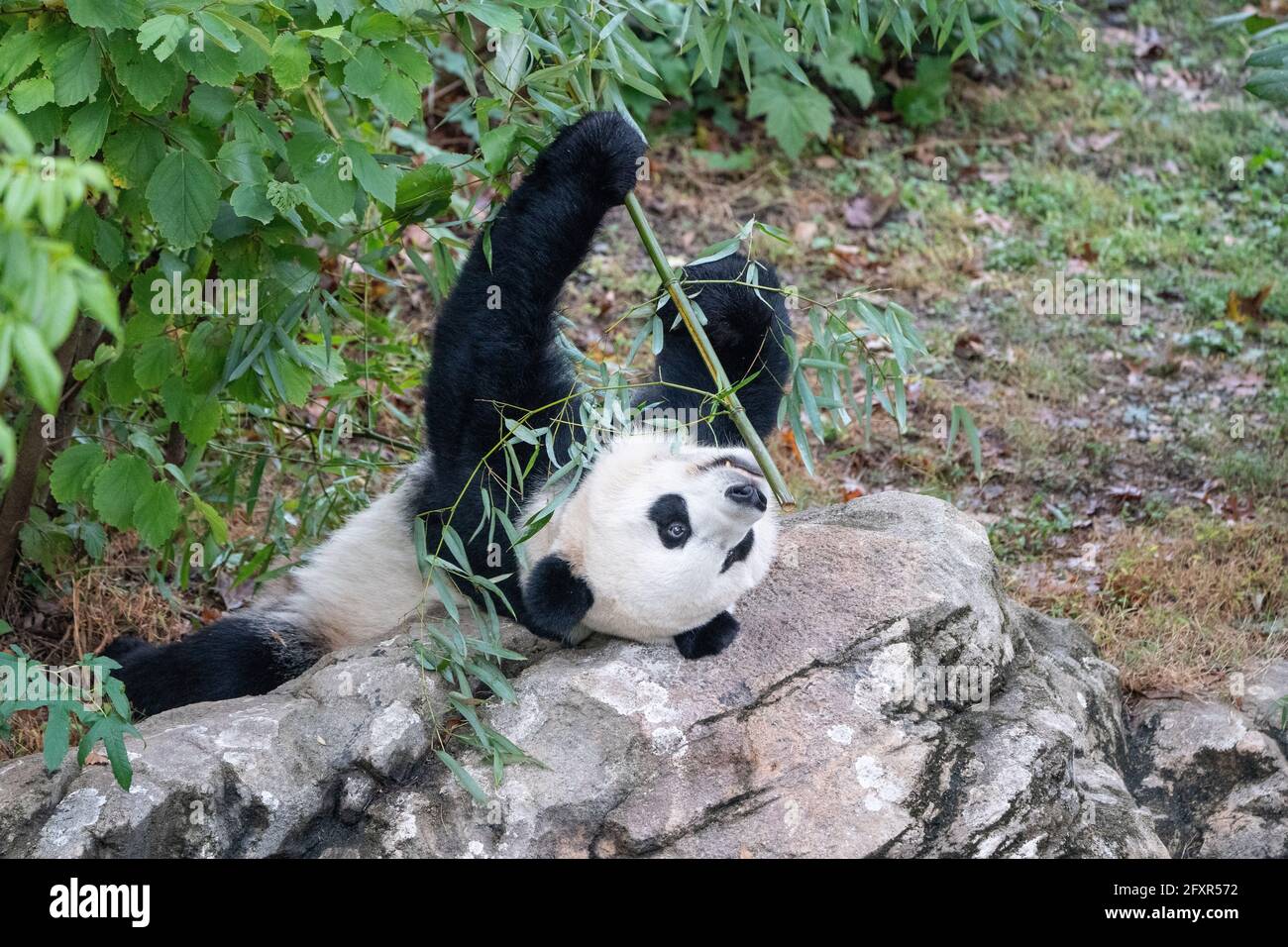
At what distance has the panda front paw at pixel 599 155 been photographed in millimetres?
3658

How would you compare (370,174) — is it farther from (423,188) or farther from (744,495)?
(744,495)

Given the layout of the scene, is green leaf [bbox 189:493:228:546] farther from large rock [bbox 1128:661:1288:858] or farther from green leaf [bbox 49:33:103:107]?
large rock [bbox 1128:661:1288:858]

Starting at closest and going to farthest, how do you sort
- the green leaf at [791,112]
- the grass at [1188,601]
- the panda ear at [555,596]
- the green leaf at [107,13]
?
the green leaf at [107,13] < the panda ear at [555,596] < the grass at [1188,601] < the green leaf at [791,112]

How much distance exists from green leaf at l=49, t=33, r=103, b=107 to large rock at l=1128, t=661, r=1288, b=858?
11.4 ft

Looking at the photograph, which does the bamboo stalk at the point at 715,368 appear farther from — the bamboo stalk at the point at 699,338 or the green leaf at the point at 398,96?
the green leaf at the point at 398,96

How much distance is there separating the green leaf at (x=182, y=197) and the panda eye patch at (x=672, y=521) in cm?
135

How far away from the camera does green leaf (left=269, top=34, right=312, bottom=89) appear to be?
3.03 meters

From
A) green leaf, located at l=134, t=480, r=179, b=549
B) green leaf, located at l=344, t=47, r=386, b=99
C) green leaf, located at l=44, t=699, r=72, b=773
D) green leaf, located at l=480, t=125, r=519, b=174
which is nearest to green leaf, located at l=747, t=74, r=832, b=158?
green leaf, located at l=480, t=125, r=519, b=174

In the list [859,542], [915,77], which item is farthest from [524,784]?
[915,77]

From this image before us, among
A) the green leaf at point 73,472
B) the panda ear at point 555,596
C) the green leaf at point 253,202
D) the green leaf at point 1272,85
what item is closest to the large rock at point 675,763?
the panda ear at point 555,596

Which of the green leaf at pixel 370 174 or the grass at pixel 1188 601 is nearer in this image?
the green leaf at pixel 370 174

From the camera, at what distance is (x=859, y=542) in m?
4.01

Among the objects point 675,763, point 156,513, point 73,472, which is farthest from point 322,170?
point 675,763

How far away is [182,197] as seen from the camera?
326 cm
